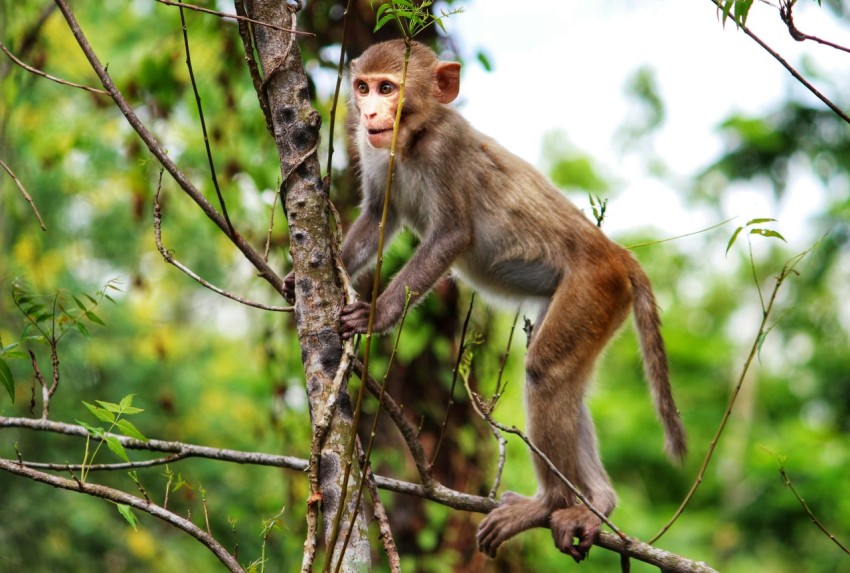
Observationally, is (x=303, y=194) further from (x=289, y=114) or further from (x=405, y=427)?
(x=405, y=427)

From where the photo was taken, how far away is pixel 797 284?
15.3 metres

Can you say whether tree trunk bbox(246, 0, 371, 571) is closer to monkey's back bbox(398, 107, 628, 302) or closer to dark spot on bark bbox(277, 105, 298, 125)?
dark spot on bark bbox(277, 105, 298, 125)

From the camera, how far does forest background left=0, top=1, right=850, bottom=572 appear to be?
251 inches

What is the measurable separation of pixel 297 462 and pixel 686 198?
2102 centimetres

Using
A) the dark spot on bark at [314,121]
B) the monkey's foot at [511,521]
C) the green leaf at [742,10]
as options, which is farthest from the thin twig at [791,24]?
the monkey's foot at [511,521]

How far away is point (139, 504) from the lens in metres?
2.74

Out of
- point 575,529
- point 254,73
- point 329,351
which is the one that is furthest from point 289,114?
point 575,529

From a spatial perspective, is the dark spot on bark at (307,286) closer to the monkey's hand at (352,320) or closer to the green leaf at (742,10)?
the monkey's hand at (352,320)

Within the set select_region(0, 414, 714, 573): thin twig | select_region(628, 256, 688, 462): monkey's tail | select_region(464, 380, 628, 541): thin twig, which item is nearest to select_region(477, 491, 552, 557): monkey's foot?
select_region(628, 256, 688, 462): monkey's tail

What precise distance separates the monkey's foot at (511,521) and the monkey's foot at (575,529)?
0.07m

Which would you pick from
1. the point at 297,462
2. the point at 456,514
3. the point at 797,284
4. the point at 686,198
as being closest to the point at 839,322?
the point at 797,284

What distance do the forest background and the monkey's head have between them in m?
0.61

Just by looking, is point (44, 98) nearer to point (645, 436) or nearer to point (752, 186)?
point (752, 186)

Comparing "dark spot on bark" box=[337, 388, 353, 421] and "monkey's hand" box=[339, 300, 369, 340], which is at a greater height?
"monkey's hand" box=[339, 300, 369, 340]
